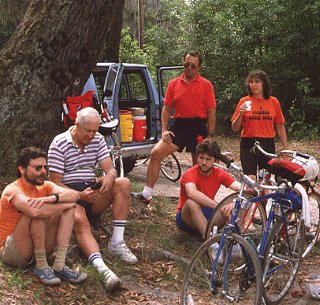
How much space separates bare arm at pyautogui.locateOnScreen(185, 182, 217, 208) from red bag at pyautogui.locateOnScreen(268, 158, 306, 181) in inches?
30.8

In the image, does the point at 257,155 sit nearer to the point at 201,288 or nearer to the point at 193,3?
the point at 201,288

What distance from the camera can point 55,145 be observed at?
5078 mm

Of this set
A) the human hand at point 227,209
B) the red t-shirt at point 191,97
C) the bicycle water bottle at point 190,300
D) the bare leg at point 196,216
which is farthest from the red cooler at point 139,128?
the bicycle water bottle at point 190,300

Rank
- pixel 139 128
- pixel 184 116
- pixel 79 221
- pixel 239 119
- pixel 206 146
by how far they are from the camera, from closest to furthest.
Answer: pixel 79 221 → pixel 206 146 → pixel 239 119 → pixel 184 116 → pixel 139 128

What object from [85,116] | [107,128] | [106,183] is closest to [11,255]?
[106,183]

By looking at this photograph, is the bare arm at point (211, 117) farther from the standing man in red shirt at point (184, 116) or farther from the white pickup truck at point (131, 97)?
the white pickup truck at point (131, 97)

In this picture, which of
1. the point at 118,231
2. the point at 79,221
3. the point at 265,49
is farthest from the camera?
the point at 265,49

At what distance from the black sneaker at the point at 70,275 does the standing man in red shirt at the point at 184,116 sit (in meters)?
2.18

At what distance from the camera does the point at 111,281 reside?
14.7 feet

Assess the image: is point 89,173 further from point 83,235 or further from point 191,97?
point 191,97

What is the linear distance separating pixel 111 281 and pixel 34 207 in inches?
35.3

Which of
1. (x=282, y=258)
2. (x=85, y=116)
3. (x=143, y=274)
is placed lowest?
(x=143, y=274)

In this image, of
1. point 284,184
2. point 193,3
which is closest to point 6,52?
point 284,184

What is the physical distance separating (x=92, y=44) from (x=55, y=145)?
1.82 m
